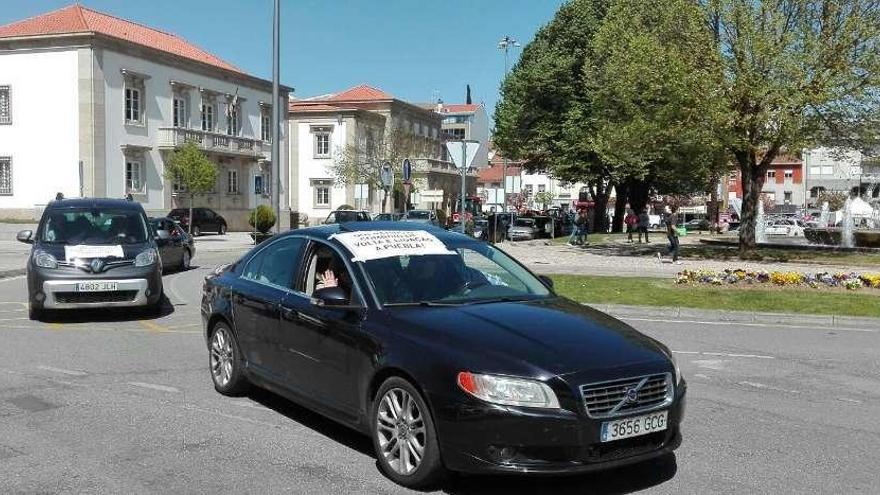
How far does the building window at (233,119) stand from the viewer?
57625 mm

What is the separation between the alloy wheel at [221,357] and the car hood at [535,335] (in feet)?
7.97

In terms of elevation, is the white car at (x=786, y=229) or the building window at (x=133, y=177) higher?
the building window at (x=133, y=177)

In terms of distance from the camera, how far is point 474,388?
14.9 ft

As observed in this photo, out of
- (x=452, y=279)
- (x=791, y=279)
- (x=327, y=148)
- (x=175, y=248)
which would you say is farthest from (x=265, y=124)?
(x=452, y=279)

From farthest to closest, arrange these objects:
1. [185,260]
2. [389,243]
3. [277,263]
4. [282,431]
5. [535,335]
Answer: [185,260] < [277,263] < [282,431] < [389,243] < [535,335]

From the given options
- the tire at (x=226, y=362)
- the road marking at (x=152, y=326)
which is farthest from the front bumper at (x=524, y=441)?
the road marking at (x=152, y=326)

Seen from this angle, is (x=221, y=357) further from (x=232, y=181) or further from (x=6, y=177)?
(x=232, y=181)

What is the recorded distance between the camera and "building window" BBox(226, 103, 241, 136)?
57625 millimetres

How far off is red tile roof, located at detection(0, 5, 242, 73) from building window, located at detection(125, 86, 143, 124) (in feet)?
8.84

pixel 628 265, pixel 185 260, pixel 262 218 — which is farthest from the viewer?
pixel 262 218

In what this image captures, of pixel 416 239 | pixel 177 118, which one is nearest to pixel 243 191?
pixel 177 118

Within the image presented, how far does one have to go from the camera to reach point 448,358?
471cm

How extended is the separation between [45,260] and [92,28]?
41.1m

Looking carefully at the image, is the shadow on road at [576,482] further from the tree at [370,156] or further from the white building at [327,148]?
the white building at [327,148]
